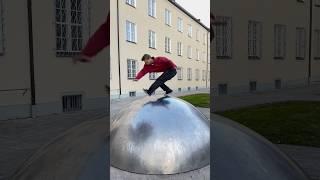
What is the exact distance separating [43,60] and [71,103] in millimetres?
1980

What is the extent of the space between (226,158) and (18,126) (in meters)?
11.1

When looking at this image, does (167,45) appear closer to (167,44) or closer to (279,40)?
(167,44)

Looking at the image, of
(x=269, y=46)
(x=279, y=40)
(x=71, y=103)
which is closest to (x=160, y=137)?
(x=71, y=103)

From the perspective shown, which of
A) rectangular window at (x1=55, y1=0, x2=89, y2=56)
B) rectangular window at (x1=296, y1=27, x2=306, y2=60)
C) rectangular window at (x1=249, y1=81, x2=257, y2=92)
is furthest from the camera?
rectangular window at (x1=296, y1=27, x2=306, y2=60)

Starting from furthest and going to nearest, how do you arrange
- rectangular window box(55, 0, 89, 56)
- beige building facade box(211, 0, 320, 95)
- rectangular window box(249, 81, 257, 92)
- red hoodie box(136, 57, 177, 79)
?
rectangular window box(249, 81, 257, 92) → beige building facade box(211, 0, 320, 95) → rectangular window box(55, 0, 89, 56) → red hoodie box(136, 57, 177, 79)

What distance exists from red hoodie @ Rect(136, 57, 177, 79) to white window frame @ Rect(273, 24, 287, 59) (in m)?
27.1

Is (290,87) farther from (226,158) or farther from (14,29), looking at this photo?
(226,158)

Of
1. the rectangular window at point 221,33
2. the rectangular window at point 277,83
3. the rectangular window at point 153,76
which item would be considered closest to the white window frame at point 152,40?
the rectangular window at point 153,76

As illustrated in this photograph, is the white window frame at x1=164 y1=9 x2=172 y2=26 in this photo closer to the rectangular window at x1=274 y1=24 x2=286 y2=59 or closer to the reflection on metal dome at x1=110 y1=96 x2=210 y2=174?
the reflection on metal dome at x1=110 y1=96 x2=210 y2=174

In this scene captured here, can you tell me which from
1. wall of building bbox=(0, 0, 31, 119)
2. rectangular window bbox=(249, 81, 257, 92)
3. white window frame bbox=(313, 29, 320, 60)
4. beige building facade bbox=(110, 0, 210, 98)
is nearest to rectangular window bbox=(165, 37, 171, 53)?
beige building facade bbox=(110, 0, 210, 98)

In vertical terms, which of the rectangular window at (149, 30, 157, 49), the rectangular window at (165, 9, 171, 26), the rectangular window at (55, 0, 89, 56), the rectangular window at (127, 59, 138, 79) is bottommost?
the rectangular window at (127, 59, 138, 79)

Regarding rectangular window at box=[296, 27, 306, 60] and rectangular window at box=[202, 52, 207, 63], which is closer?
rectangular window at box=[202, 52, 207, 63]

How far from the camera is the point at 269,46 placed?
27.4 meters

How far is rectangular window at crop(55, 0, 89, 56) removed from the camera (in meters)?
15.2
